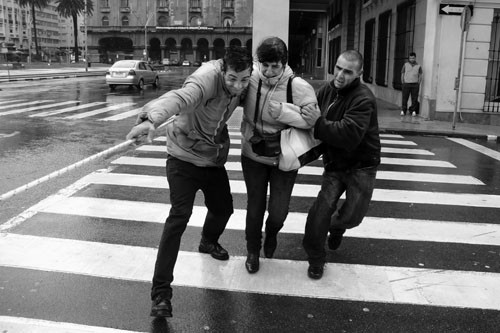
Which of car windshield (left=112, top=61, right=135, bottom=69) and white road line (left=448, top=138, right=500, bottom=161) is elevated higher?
car windshield (left=112, top=61, right=135, bottom=69)

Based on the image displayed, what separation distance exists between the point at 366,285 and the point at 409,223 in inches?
74.8

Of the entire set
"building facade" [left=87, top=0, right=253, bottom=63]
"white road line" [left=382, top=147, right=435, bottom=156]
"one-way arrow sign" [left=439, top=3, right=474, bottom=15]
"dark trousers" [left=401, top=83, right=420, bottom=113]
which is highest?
"building facade" [left=87, top=0, right=253, bottom=63]

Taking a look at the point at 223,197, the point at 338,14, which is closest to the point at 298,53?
the point at 338,14

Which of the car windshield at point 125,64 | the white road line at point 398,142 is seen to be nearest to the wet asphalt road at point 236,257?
the white road line at point 398,142

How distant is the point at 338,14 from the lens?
99.0 feet

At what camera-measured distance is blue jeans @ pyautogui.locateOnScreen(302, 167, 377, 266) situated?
4.22 m

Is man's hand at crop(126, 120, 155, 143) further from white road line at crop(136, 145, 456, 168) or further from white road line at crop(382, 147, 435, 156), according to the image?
white road line at crop(382, 147, 435, 156)

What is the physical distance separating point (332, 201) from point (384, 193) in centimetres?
313

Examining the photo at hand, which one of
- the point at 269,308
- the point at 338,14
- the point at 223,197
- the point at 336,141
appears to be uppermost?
the point at 338,14

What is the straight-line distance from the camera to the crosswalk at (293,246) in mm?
4133

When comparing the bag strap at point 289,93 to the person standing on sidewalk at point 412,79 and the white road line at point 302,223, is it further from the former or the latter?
the person standing on sidewalk at point 412,79

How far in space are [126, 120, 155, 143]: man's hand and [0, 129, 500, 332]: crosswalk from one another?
133cm

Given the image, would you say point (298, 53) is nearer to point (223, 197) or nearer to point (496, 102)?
point (496, 102)

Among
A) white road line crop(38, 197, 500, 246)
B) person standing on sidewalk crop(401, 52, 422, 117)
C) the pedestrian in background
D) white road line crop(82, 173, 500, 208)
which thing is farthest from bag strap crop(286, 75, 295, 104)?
person standing on sidewalk crop(401, 52, 422, 117)
